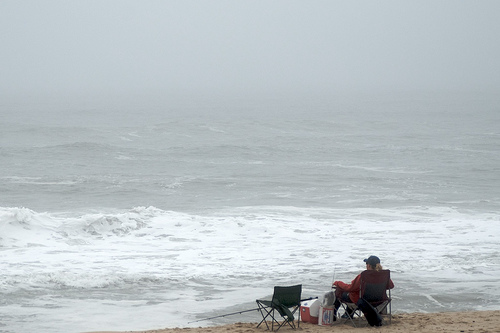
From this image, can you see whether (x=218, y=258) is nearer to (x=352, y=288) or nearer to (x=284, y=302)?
(x=284, y=302)

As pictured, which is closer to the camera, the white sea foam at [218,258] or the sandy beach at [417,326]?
the sandy beach at [417,326]

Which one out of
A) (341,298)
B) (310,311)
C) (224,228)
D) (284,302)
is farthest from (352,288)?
(224,228)

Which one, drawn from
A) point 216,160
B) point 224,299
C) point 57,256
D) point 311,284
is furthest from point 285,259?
point 216,160

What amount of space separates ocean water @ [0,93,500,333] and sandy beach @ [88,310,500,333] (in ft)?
3.96

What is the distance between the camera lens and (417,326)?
28.0 feet

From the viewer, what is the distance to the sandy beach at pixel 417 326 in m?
8.33

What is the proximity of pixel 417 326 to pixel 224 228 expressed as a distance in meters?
9.57

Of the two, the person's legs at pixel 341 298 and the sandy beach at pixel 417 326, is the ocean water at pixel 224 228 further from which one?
the person's legs at pixel 341 298

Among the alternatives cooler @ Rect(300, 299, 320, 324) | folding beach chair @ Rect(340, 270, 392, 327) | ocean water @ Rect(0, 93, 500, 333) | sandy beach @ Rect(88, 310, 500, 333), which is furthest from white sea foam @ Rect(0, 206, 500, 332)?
folding beach chair @ Rect(340, 270, 392, 327)

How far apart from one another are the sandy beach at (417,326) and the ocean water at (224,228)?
1.21m

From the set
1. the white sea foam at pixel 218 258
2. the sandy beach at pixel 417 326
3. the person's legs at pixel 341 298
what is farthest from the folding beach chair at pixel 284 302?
the white sea foam at pixel 218 258

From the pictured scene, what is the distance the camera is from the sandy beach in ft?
27.3

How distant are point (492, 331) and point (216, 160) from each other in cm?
2807

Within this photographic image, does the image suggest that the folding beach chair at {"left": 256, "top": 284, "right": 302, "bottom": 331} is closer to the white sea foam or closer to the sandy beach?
the sandy beach
